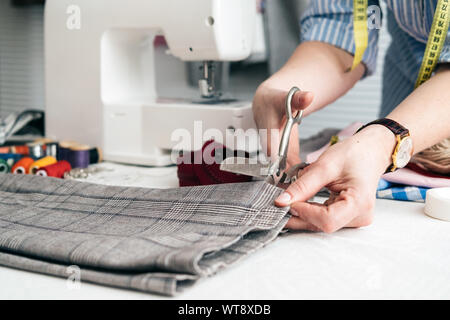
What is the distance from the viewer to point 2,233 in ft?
2.43

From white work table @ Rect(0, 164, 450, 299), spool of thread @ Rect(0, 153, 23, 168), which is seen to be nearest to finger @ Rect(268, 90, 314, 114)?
white work table @ Rect(0, 164, 450, 299)

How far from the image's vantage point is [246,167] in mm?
925

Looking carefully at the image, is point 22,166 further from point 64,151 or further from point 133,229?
point 133,229

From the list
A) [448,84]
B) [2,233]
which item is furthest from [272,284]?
[448,84]

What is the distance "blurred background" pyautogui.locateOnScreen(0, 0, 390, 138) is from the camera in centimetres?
251

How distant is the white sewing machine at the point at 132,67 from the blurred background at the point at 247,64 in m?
1.12

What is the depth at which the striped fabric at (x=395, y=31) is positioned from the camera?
1196 millimetres

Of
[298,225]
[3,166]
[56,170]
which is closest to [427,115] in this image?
[298,225]

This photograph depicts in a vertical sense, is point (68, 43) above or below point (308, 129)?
above

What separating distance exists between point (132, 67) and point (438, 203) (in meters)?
0.95

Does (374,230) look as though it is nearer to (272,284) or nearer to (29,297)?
(272,284)
